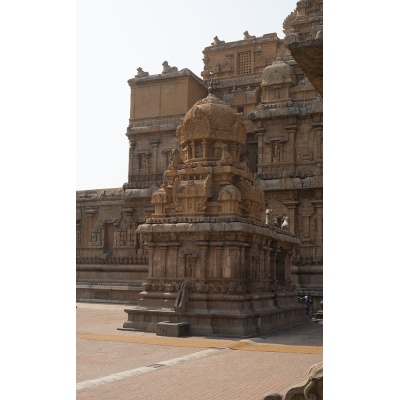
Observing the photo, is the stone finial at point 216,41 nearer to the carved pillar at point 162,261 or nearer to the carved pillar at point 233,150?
the carved pillar at point 233,150

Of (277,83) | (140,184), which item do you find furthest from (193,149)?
(140,184)

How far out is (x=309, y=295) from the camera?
26.9 m

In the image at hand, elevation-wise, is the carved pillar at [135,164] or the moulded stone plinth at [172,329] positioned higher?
the carved pillar at [135,164]

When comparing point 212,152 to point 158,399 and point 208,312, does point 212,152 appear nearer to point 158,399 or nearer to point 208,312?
point 208,312

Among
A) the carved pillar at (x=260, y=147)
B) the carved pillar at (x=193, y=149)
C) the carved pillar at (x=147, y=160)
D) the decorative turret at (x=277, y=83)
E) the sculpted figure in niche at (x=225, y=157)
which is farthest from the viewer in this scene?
the carved pillar at (x=147, y=160)

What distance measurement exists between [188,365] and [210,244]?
7026 millimetres

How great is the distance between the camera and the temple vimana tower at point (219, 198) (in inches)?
734

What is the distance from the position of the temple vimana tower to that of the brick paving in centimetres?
199

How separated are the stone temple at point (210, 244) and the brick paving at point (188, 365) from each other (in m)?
1.08

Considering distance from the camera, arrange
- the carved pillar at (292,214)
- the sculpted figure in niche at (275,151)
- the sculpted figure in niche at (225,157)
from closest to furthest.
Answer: the sculpted figure in niche at (225,157), the carved pillar at (292,214), the sculpted figure in niche at (275,151)

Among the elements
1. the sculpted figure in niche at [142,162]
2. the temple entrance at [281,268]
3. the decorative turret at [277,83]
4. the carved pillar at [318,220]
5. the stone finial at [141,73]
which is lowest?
the temple entrance at [281,268]

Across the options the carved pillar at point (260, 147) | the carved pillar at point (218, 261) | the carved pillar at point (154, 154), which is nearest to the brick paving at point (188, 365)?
the carved pillar at point (218, 261)

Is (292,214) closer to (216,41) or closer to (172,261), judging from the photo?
(172,261)

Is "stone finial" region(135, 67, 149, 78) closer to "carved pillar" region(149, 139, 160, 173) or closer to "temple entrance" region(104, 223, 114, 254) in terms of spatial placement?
"carved pillar" region(149, 139, 160, 173)
